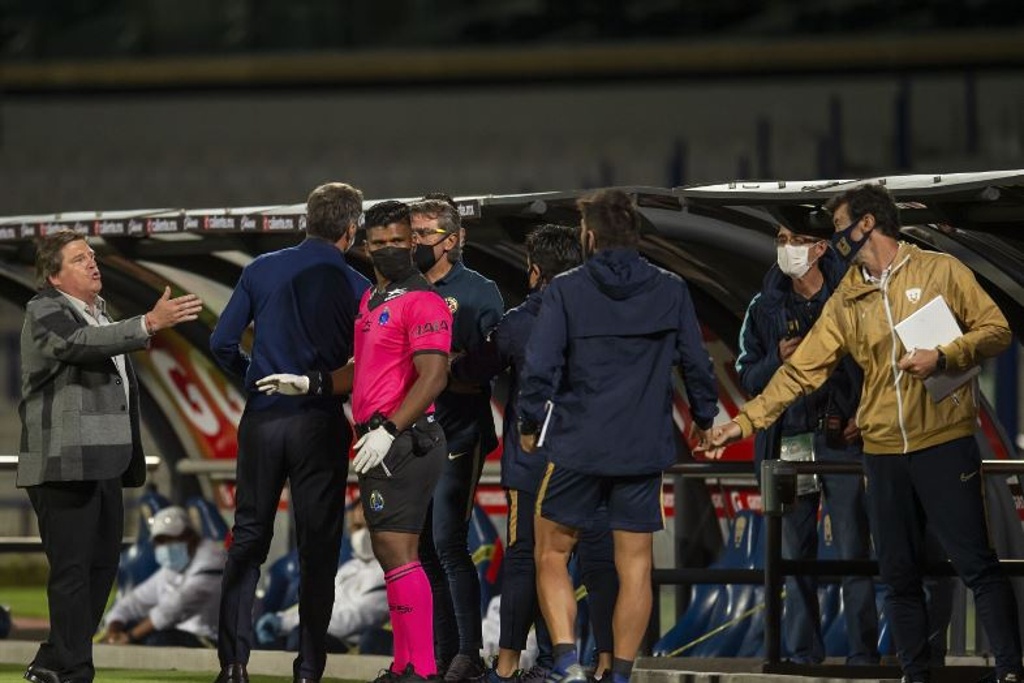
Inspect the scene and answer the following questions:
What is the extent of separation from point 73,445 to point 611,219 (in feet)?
6.45

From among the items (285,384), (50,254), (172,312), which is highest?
(50,254)

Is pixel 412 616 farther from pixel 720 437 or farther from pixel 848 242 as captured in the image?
pixel 848 242

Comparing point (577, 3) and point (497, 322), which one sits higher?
point (577, 3)

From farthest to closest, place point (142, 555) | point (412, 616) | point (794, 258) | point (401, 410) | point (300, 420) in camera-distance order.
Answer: point (142, 555) → point (794, 258) → point (300, 420) → point (412, 616) → point (401, 410)

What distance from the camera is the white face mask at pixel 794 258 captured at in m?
7.25

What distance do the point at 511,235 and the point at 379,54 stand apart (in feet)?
65.4

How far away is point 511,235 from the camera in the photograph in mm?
7949

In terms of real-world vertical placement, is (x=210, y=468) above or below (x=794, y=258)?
below

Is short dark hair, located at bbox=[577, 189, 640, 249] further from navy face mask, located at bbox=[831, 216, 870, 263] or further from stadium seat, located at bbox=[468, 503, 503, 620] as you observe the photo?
stadium seat, located at bbox=[468, 503, 503, 620]

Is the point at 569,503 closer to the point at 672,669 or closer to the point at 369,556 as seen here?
the point at 672,669

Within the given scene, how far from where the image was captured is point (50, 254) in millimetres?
7074

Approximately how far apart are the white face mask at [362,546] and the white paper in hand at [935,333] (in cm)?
328

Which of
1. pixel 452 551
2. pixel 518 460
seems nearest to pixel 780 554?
pixel 518 460

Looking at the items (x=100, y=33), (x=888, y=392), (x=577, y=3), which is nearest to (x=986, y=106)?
(x=577, y=3)
